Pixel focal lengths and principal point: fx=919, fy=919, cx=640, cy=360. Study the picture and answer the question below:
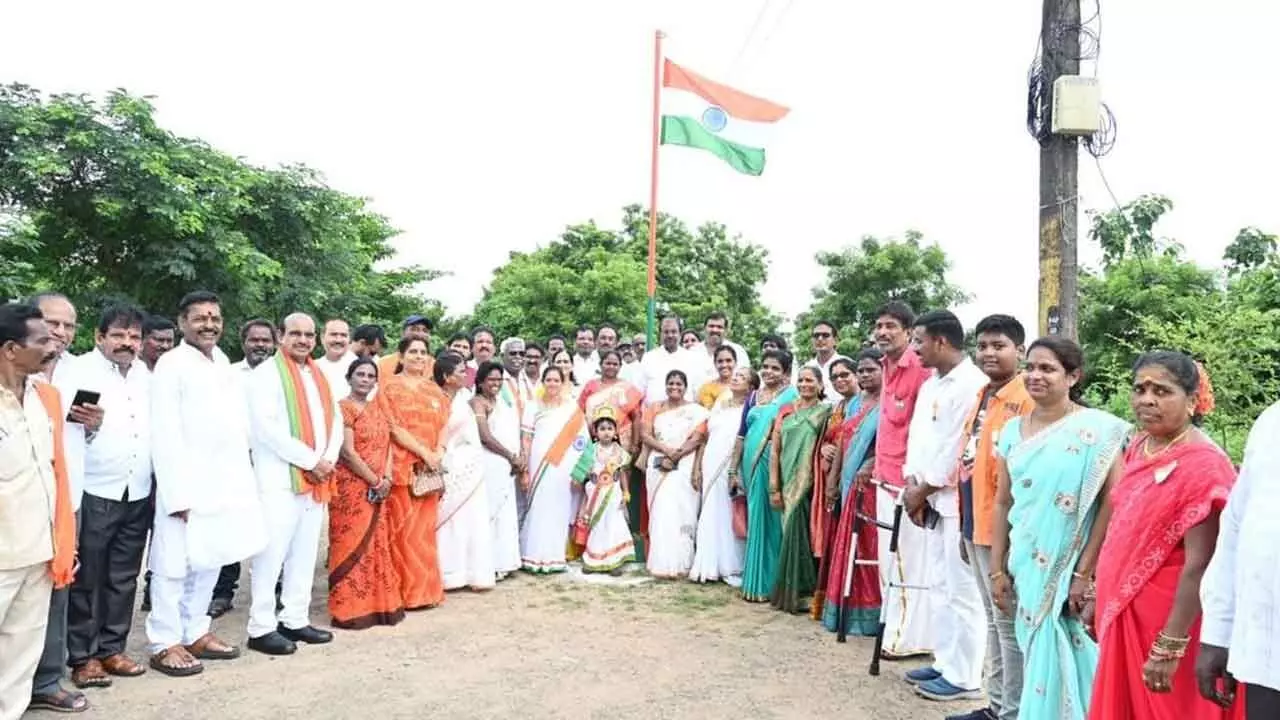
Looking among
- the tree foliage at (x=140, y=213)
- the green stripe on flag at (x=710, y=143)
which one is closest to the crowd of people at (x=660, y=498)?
the green stripe on flag at (x=710, y=143)

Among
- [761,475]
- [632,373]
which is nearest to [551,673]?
[761,475]

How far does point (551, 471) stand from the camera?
24.6ft

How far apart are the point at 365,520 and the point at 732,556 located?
9.18ft

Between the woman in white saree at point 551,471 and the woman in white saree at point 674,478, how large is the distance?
2.02 feet

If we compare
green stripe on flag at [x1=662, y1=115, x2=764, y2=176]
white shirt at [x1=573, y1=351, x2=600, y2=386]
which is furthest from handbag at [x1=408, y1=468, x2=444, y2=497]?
green stripe on flag at [x1=662, y1=115, x2=764, y2=176]

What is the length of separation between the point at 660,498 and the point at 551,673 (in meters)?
2.54

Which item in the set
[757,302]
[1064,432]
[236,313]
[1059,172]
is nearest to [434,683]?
[1064,432]

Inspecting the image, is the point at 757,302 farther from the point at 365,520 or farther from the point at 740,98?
the point at 365,520

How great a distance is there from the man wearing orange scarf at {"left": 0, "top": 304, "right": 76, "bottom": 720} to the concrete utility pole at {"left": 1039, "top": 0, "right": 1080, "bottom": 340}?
6357 mm

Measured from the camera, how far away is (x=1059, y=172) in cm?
691

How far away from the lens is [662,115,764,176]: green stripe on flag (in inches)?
441

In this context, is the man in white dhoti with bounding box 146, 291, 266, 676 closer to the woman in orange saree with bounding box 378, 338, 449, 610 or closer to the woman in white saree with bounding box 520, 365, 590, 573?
the woman in orange saree with bounding box 378, 338, 449, 610

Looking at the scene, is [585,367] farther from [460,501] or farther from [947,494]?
[947,494]

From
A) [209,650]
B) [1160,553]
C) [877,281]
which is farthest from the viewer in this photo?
[877,281]
